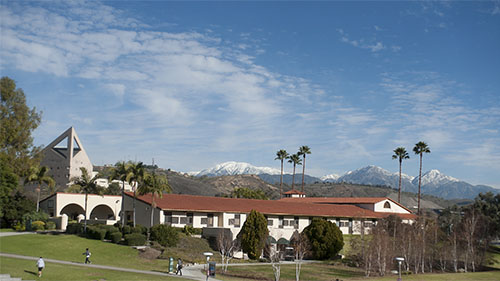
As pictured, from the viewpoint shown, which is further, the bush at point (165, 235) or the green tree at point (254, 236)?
the green tree at point (254, 236)

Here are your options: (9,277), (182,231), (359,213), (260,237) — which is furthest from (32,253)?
(359,213)

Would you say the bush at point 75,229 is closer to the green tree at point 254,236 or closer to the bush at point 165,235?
the bush at point 165,235

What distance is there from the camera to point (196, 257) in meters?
51.8

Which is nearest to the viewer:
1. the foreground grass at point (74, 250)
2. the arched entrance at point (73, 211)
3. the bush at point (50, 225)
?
the foreground grass at point (74, 250)

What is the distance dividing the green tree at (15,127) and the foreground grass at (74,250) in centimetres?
1785

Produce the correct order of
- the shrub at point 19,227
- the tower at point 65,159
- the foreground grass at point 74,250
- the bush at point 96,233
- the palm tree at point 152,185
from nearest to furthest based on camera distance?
the foreground grass at point 74,250 < the bush at point 96,233 < the shrub at point 19,227 < the palm tree at point 152,185 < the tower at point 65,159

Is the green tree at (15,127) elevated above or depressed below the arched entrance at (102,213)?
above

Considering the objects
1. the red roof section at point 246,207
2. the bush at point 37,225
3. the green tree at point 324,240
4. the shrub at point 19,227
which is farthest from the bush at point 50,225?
the green tree at point 324,240

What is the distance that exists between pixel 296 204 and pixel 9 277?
4786 cm

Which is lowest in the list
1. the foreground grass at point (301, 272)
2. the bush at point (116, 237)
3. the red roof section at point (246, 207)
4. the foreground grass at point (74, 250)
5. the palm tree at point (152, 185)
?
the foreground grass at point (301, 272)

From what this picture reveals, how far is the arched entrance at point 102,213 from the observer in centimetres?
7694

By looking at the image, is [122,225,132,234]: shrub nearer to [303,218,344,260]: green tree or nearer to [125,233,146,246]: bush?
[125,233,146,246]: bush

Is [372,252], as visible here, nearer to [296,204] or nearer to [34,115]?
[296,204]

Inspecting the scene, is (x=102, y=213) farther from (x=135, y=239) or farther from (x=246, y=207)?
(x=135, y=239)
